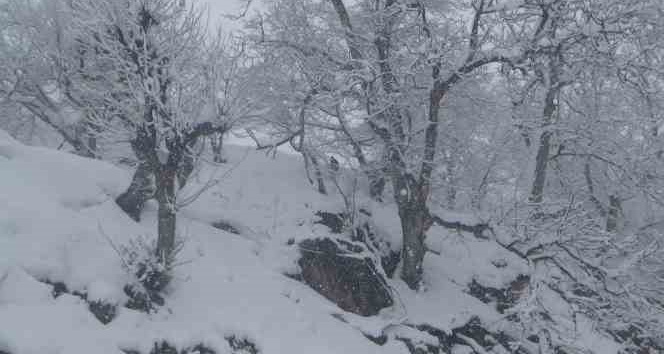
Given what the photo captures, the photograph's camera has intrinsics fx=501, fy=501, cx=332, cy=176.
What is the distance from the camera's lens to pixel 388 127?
10984mm

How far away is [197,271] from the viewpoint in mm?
8234

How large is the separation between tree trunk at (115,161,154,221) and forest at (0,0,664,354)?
0.03 metres

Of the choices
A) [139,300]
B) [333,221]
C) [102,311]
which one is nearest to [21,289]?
[102,311]

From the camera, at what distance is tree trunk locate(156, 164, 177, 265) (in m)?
7.34

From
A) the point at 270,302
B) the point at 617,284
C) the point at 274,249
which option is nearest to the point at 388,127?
the point at 274,249

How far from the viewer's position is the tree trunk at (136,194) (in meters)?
8.73

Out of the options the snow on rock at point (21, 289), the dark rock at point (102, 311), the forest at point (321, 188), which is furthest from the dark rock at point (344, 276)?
the snow on rock at point (21, 289)

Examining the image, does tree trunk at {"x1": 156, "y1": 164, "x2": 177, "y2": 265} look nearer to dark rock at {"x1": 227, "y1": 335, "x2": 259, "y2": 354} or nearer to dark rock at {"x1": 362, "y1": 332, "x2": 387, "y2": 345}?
dark rock at {"x1": 227, "y1": 335, "x2": 259, "y2": 354}

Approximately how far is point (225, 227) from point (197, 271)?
208 cm

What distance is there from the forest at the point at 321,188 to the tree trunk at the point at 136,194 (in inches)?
1.4

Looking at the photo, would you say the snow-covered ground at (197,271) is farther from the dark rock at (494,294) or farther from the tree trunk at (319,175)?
the tree trunk at (319,175)

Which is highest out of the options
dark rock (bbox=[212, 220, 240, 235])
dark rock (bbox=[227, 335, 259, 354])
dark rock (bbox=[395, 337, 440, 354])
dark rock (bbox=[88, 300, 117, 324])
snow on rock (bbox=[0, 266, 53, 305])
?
dark rock (bbox=[212, 220, 240, 235])

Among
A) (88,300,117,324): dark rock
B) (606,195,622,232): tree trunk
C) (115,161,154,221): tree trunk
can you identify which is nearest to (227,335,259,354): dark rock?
(88,300,117,324): dark rock

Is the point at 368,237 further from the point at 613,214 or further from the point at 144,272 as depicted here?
the point at 613,214
